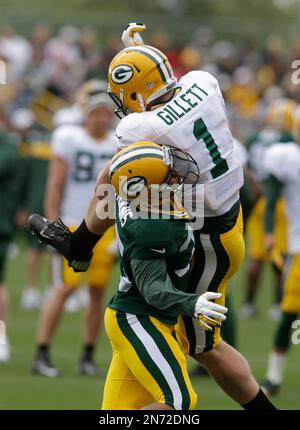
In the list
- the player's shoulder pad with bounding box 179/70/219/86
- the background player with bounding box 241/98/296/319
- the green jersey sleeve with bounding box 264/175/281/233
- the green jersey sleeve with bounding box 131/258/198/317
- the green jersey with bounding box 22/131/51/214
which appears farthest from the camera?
the green jersey with bounding box 22/131/51/214

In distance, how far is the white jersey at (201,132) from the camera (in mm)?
4750

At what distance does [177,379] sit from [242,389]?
2.46 feet

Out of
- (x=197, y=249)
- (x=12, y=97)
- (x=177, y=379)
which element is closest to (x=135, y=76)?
(x=197, y=249)

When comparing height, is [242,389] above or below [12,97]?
below

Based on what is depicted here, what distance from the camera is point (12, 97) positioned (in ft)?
51.3

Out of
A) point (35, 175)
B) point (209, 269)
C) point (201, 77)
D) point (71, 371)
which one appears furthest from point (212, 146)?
point (35, 175)

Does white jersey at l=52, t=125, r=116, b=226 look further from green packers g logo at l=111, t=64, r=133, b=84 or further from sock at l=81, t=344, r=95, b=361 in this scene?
green packers g logo at l=111, t=64, r=133, b=84

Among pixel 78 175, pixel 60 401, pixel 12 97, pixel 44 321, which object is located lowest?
pixel 60 401

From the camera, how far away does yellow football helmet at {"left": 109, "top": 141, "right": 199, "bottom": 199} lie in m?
4.42

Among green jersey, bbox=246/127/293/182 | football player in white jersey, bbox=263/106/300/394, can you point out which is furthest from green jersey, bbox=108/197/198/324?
green jersey, bbox=246/127/293/182

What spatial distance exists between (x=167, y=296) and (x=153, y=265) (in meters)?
0.15

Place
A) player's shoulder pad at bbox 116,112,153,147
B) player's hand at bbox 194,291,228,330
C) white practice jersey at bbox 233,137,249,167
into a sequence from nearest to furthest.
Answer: player's hand at bbox 194,291,228,330, player's shoulder pad at bbox 116,112,153,147, white practice jersey at bbox 233,137,249,167

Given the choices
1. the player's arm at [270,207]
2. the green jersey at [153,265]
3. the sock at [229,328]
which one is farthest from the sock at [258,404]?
the player's arm at [270,207]
